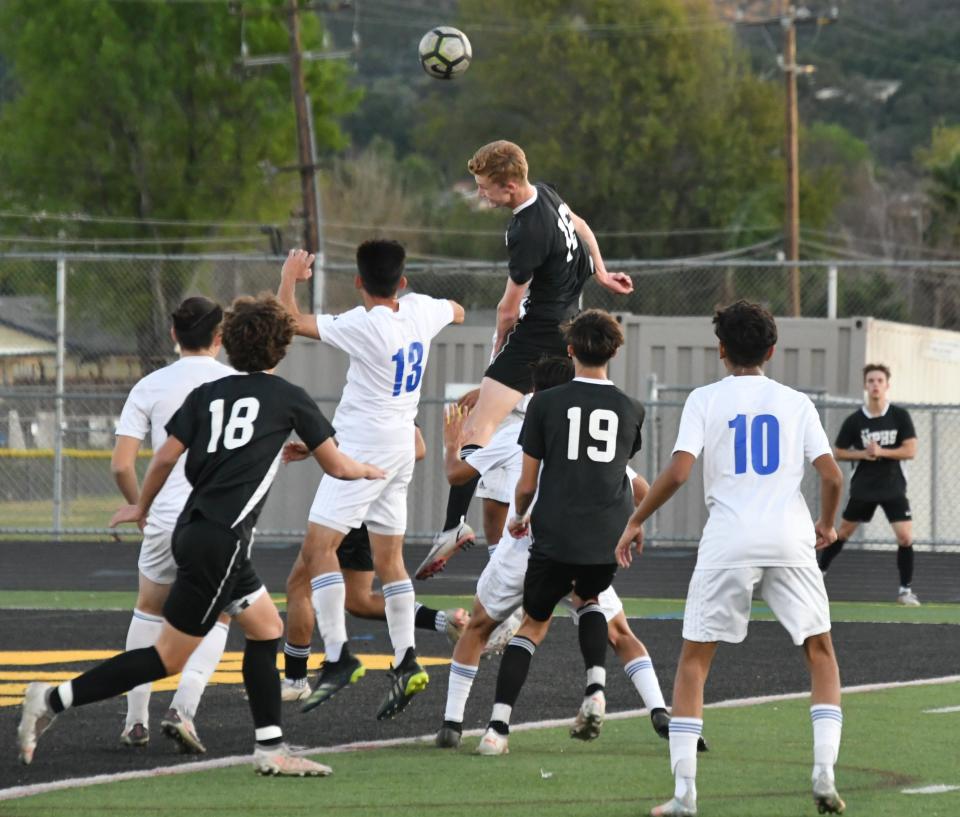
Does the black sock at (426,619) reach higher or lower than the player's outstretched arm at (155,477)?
lower

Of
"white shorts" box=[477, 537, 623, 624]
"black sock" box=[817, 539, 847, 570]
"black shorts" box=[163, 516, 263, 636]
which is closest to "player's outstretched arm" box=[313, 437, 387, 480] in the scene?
"black shorts" box=[163, 516, 263, 636]

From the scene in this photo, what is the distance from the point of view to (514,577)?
25.9 feet

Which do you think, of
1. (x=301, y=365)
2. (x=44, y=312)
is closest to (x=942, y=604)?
(x=301, y=365)

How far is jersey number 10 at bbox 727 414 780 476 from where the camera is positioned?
6605mm

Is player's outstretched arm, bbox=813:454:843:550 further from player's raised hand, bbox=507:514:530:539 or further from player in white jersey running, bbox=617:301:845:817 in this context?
player's raised hand, bbox=507:514:530:539

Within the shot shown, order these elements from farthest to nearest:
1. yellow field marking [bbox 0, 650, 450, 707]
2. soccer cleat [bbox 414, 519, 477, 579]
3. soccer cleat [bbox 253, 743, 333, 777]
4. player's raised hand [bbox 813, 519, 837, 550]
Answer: yellow field marking [bbox 0, 650, 450, 707]
soccer cleat [bbox 414, 519, 477, 579]
soccer cleat [bbox 253, 743, 333, 777]
player's raised hand [bbox 813, 519, 837, 550]

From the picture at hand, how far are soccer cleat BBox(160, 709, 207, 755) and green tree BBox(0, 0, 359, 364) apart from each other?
33.7m

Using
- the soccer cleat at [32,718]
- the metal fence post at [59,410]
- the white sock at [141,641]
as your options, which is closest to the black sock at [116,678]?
the soccer cleat at [32,718]

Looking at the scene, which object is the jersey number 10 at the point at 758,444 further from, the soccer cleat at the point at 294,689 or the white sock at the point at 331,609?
the soccer cleat at the point at 294,689

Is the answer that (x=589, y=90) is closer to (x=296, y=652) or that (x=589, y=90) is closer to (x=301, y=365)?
(x=301, y=365)

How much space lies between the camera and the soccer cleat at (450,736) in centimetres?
793

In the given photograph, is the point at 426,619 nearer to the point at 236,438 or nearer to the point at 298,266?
the point at 298,266

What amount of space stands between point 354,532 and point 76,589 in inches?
302

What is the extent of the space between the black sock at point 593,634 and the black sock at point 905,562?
772 cm
